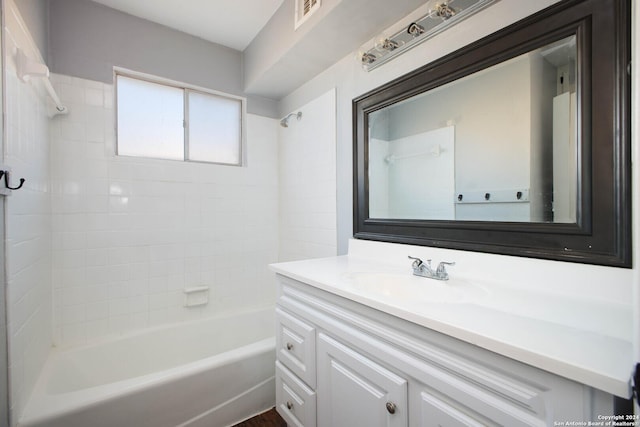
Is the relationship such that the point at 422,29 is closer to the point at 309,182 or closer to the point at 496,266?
the point at 496,266

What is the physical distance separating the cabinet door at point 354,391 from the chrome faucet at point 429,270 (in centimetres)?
46

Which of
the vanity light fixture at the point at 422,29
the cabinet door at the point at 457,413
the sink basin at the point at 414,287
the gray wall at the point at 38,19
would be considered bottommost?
the cabinet door at the point at 457,413

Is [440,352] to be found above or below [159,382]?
above

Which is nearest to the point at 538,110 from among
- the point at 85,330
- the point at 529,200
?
the point at 529,200

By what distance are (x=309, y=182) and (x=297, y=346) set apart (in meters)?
1.23

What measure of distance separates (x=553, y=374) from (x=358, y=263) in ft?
3.28

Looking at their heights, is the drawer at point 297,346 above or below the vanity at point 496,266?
below

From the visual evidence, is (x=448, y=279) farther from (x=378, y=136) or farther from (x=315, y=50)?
(x=315, y=50)

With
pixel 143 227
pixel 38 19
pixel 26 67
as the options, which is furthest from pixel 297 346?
pixel 38 19

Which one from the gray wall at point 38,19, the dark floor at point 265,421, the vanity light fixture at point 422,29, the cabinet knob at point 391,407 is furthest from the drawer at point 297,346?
the gray wall at point 38,19

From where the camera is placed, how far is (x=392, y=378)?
0.83m

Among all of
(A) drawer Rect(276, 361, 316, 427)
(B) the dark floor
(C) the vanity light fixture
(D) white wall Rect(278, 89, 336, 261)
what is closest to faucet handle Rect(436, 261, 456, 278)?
(A) drawer Rect(276, 361, 316, 427)

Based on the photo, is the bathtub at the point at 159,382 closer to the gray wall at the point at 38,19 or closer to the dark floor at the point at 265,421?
the dark floor at the point at 265,421

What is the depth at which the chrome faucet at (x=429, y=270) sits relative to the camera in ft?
3.75
